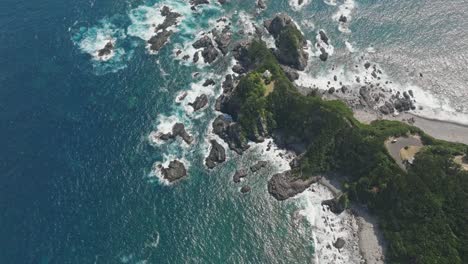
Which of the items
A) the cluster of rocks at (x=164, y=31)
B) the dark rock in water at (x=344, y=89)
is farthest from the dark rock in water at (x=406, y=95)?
the cluster of rocks at (x=164, y=31)

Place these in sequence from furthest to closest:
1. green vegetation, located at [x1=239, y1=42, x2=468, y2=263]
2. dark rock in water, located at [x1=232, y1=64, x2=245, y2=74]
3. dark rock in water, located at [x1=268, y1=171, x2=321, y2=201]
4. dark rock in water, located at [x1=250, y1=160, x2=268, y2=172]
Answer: dark rock in water, located at [x1=232, y1=64, x2=245, y2=74], dark rock in water, located at [x1=250, y1=160, x2=268, y2=172], dark rock in water, located at [x1=268, y1=171, x2=321, y2=201], green vegetation, located at [x1=239, y1=42, x2=468, y2=263]

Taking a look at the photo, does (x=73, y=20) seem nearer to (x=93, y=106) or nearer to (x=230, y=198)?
(x=93, y=106)

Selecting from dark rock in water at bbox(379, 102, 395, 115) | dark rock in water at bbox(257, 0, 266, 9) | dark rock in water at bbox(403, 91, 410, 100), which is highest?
dark rock in water at bbox(257, 0, 266, 9)

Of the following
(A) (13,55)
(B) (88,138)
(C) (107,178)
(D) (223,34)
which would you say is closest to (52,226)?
(C) (107,178)

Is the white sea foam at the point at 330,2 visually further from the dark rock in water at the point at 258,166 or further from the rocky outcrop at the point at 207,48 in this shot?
the dark rock in water at the point at 258,166

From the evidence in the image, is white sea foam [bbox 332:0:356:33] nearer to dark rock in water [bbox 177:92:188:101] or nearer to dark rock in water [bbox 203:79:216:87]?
dark rock in water [bbox 203:79:216:87]

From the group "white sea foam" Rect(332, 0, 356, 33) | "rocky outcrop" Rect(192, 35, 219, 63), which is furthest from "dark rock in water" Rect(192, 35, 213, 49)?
"white sea foam" Rect(332, 0, 356, 33)
